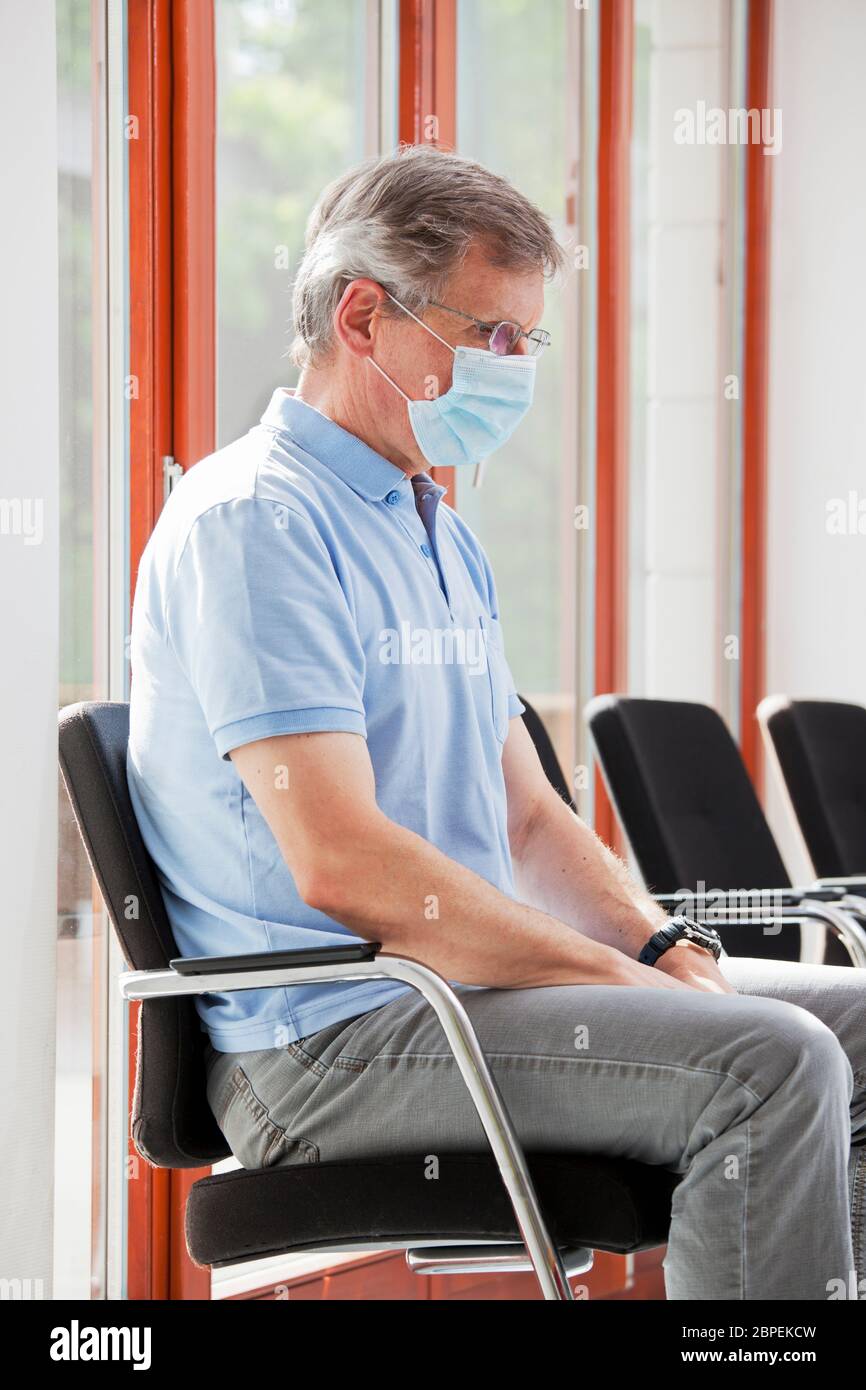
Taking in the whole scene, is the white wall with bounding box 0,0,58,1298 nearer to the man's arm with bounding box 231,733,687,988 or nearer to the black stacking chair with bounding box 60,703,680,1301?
Answer: the black stacking chair with bounding box 60,703,680,1301

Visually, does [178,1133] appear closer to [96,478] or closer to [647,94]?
[96,478]

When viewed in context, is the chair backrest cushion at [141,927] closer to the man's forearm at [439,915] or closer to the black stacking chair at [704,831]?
the man's forearm at [439,915]

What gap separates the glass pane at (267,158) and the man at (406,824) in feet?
2.39

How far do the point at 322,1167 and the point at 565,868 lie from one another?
55cm

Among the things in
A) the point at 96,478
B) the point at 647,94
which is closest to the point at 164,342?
the point at 96,478

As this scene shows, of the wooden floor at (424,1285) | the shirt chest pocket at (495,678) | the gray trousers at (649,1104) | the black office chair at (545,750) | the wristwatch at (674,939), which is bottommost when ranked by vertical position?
the wooden floor at (424,1285)

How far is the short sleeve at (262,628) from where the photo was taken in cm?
142

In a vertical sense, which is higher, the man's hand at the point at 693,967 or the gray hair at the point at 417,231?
the gray hair at the point at 417,231

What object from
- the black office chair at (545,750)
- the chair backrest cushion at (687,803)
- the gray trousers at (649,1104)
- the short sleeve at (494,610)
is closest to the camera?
the gray trousers at (649,1104)

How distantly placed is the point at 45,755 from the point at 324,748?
22.2 inches

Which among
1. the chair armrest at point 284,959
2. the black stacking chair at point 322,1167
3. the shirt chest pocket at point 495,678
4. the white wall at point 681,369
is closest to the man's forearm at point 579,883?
the shirt chest pocket at point 495,678

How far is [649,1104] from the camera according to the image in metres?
1.36

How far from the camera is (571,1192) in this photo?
1.36m

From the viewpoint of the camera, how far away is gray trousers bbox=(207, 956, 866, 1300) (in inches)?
51.4
